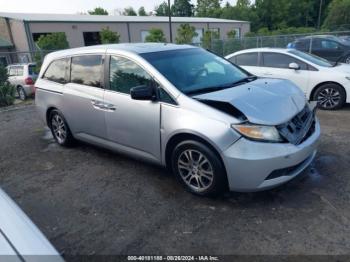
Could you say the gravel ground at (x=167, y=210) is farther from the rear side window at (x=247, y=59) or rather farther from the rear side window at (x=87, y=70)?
the rear side window at (x=247, y=59)

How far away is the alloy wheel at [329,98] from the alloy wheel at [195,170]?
15.8ft

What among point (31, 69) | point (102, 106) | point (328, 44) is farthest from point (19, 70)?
point (328, 44)

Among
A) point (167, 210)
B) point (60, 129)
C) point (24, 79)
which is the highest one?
point (60, 129)

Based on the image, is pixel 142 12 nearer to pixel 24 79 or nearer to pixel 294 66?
pixel 24 79

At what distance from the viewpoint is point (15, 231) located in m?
1.60

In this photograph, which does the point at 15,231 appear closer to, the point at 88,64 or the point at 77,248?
the point at 77,248

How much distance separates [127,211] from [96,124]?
1525mm

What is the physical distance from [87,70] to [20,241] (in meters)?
3.21

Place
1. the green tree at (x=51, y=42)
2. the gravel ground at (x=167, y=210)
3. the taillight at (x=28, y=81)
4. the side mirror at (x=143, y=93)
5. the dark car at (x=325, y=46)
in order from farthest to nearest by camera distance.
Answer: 1. the green tree at (x=51, y=42)
2. the dark car at (x=325, y=46)
3. the taillight at (x=28, y=81)
4. the side mirror at (x=143, y=93)
5. the gravel ground at (x=167, y=210)

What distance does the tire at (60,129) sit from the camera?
4934 mm

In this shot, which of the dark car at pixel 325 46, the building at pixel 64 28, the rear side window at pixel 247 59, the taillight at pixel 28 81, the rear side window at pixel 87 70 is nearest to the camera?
the rear side window at pixel 87 70

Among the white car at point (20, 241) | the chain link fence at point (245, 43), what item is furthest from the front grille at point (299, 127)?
the chain link fence at point (245, 43)

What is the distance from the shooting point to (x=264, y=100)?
3205 mm

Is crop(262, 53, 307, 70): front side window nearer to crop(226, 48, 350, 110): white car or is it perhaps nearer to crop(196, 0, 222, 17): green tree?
crop(226, 48, 350, 110): white car
